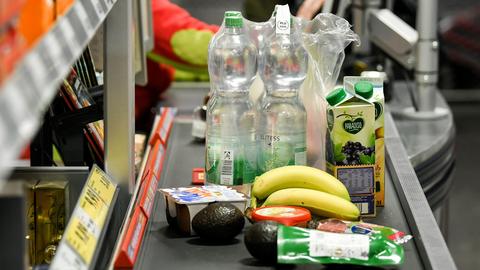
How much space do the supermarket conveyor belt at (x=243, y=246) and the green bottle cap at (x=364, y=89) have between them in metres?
0.29

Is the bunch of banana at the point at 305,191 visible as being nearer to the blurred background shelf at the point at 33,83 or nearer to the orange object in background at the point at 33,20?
the blurred background shelf at the point at 33,83

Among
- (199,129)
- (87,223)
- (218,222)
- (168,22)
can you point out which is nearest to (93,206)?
(87,223)

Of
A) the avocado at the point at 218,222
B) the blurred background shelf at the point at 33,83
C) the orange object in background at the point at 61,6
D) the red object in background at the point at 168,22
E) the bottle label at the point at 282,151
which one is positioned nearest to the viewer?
the blurred background shelf at the point at 33,83

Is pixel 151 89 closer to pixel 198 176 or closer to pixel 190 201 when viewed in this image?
pixel 198 176

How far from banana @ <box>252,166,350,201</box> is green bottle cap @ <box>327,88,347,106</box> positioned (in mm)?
180

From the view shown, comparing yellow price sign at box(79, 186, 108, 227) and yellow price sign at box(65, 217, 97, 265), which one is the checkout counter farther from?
yellow price sign at box(65, 217, 97, 265)

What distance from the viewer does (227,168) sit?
7.78 feet

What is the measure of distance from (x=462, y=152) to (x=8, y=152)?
673 cm

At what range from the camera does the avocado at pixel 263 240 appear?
1882 mm

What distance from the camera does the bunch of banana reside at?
2.12 m

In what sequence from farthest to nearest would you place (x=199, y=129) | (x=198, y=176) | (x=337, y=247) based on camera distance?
1. (x=199, y=129)
2. (x=198, y=176)
3. (x=337, y=247)

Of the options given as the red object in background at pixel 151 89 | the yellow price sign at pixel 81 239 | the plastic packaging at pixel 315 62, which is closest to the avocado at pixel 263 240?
the yellow price sign at pixel 81 239

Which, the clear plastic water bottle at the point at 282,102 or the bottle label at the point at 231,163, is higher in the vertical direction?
the clear plastic water bottle at the point at 282,102

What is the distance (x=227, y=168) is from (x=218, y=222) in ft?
1.10
